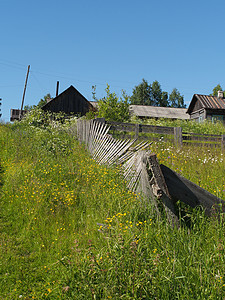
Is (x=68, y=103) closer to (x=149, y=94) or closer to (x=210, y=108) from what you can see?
(x=210, y=108)

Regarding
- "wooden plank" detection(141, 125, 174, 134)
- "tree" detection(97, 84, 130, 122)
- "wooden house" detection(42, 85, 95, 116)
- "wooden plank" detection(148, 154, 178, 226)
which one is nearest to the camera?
"wooden plank" detection(148, 154, 178, 226)

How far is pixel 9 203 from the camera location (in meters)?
5.54

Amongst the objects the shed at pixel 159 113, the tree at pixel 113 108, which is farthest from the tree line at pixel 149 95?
Answer: the tree at pixel 113 108

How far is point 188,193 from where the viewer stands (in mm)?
3438

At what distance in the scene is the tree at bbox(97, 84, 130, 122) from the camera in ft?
70.3

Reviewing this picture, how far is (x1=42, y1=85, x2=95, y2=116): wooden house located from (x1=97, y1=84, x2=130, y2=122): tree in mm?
11799

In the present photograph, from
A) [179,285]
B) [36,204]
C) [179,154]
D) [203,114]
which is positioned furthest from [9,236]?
[203,114]

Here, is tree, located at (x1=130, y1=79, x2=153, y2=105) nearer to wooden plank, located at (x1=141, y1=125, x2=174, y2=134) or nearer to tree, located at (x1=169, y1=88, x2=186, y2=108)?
tree, located at (x1=169, y1=88, x2=186, y2=108)

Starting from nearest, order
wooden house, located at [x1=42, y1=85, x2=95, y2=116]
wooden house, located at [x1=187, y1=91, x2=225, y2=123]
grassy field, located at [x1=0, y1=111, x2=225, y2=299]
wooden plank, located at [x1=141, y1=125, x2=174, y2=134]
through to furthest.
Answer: grassy field, located at [x1=0, y1=111, x2=225, y2=299], wooden plank, located at [x1=141, y1=125, x2=174, y2=134], wooden house, located at [x1=42, y1=85, x2=95, y2=116], wooden house, located at [x1=187, y1=91, x2=225, y2=123]

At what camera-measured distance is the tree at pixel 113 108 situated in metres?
21.4

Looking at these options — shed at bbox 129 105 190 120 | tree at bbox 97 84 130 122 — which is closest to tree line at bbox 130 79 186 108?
shed at bbox 129 105 190 120

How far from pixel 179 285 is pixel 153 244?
73cm

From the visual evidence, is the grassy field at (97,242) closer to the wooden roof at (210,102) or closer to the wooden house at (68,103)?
the wooden house at (68,103)

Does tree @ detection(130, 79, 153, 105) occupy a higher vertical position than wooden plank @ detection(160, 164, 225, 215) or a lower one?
higher
